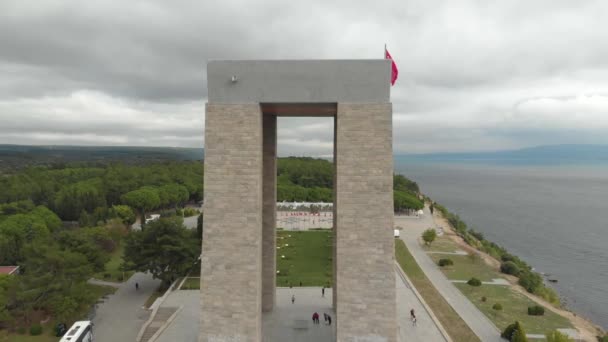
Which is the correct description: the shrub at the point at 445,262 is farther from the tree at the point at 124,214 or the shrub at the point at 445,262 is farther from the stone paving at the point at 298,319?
the tree at the point at 124,214

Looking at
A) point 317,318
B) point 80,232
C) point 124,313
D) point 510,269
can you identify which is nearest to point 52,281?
point 124,313

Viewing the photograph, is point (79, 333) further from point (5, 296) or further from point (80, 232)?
point (80, 232)

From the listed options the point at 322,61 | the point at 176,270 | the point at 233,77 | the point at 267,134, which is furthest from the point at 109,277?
the point at 322,61

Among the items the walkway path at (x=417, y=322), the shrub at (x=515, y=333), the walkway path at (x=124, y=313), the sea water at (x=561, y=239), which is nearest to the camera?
the shrub at (x=515, y=333)

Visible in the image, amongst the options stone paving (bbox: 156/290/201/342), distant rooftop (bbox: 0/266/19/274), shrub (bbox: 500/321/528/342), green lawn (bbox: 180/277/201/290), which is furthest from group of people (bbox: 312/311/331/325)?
distant rooftop (bbox: 0/266/19/274)

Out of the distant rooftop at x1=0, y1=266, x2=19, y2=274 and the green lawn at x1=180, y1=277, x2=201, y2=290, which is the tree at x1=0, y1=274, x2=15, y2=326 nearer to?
the distant rooftop at x1=0, y1=266, x2=19, y2=274

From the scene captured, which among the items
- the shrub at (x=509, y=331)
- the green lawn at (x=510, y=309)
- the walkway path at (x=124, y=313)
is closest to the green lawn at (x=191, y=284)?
the walkway path at (x=124, y=313)

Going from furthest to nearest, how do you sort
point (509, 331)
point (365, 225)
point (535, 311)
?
point (535, 311), point (509, 331), point (365, 225)
